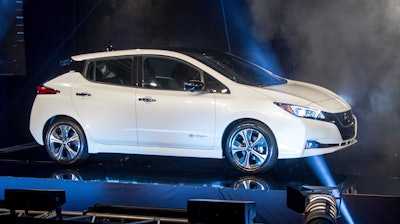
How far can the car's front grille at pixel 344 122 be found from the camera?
613 centimetres

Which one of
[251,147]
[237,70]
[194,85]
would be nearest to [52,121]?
[194,85]

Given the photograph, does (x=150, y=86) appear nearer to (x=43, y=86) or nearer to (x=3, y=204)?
(x=43, y=86)

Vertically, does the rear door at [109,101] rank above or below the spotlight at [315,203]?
above

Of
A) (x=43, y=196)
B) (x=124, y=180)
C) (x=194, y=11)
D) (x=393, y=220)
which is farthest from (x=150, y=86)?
(x=393, y=220)

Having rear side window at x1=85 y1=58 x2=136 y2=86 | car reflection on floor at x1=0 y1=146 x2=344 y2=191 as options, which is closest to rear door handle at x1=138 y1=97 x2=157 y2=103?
rear side window at x1=85 y1=58 x2=136 y2=86

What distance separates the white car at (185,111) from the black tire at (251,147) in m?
0.01

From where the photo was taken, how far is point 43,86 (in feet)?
23.2

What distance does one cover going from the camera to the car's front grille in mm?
6133

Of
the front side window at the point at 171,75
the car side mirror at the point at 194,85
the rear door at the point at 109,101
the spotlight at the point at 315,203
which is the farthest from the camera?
the rear door at the point at 109,101

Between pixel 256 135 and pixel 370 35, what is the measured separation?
291cm

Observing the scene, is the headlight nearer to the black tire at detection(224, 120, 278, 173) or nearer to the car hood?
the car hood

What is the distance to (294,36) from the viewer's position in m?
8.15

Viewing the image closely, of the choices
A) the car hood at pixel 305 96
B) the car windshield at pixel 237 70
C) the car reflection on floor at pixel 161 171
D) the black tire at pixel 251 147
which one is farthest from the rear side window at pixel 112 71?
the car hood at pixel 305 96

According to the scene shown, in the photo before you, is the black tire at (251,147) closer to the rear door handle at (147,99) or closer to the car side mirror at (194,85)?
the car side mirror at (194,85)
